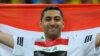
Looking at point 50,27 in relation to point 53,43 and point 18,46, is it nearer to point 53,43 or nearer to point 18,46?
point 53,43

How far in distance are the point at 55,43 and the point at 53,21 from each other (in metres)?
0.15

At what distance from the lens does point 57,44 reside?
2936 mm

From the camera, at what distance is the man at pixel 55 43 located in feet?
9.59

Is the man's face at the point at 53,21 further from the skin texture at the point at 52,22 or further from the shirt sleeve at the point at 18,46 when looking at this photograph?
the shirt sleeve at the point at 18,46

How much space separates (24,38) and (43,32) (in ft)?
0.44

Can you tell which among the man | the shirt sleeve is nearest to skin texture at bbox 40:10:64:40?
the man

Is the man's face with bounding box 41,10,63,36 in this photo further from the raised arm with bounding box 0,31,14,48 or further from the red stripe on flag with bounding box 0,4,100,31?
the raised arm with bounding box 0,31,14,48

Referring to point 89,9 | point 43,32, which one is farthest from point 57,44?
point 89,9

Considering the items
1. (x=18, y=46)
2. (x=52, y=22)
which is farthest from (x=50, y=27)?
(x=18, y=46)

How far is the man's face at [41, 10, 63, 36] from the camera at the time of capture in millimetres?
2922

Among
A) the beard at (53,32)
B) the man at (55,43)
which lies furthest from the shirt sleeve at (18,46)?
the beard at (53,32)

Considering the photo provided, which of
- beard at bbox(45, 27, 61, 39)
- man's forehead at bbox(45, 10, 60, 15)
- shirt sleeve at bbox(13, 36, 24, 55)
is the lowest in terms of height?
shirt sleeve at bbox(13, 36, 24, 55)

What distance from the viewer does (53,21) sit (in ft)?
9.57

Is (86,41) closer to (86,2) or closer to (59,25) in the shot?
(59,25)
